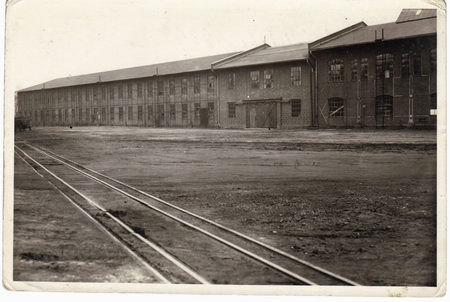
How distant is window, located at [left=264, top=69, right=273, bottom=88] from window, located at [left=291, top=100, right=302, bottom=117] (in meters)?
0.43

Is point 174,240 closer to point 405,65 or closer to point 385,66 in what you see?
point 405,65

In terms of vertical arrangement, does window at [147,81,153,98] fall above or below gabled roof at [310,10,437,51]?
below

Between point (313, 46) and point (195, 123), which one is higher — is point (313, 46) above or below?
above

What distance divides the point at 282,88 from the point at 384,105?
170 cm

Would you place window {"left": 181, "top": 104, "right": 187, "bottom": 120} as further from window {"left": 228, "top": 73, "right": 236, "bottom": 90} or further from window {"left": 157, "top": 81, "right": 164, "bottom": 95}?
window {"left": 228, "top": 73, "right": 236, "bottom": 90}

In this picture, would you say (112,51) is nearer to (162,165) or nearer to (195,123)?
(162,165)

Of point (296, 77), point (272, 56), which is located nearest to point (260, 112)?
point (296, 77)

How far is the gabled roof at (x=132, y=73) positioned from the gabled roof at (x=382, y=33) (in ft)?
4.22

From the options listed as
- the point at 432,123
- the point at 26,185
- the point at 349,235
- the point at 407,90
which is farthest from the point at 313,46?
the point at 26,185

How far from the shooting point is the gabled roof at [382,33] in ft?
12.1

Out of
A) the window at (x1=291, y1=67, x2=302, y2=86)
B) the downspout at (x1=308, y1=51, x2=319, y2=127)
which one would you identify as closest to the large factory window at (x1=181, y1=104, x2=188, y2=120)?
the window at (x1=291, y1=67, x2=302, y2=86)

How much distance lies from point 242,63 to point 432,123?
2638 millimetres

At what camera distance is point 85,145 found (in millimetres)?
4754

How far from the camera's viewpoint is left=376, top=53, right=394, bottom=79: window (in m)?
4.30
